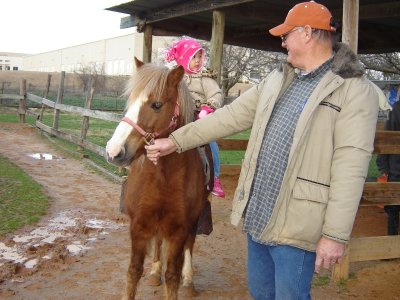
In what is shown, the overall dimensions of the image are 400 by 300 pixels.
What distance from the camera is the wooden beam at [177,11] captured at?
6.90 metres

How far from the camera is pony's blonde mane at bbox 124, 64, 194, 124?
2.97 meters

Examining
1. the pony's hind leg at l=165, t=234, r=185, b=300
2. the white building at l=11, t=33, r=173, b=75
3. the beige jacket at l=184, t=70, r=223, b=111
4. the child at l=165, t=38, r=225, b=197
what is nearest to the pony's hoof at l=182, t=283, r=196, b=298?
the pony's hind leg at l=165, t=234, r=185, b=300

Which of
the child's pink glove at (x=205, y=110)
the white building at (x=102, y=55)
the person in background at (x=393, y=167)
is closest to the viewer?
the child's pink glove at (x=205, y=110)

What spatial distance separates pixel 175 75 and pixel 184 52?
126 cm

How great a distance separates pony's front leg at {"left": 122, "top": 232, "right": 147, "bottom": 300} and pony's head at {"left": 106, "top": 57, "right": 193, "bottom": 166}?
0.94 m

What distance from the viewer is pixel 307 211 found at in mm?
2137

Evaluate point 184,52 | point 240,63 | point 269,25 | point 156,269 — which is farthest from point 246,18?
point 240,63

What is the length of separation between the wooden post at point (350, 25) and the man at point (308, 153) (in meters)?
2.81

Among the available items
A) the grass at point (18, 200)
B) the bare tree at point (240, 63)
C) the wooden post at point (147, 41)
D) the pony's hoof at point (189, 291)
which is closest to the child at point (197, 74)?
the pony's hoof at point (189, 291)

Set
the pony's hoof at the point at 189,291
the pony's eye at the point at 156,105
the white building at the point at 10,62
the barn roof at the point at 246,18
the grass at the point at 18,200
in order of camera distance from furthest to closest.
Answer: the white building at the point at 10,62 < the barn roof at the point at 246,18 < the grass at the point at 18,200 < the pony's hoof at the point at 189,291 < the pony's eye at the point at 156,105

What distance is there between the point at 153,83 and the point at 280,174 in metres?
1.17

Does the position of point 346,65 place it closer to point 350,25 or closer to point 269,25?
point 350,25

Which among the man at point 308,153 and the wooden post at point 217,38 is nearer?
the man at point 308,153

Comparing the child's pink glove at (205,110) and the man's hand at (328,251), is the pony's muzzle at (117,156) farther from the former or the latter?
the child's pink glove at (205,110)
